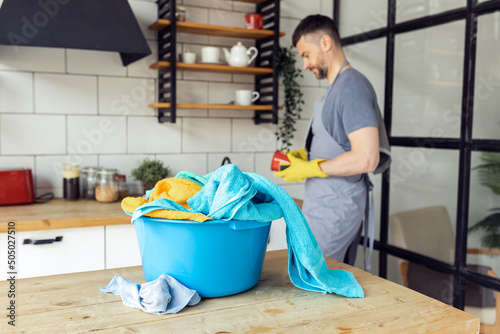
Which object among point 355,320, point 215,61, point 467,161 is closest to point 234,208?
point 355,320

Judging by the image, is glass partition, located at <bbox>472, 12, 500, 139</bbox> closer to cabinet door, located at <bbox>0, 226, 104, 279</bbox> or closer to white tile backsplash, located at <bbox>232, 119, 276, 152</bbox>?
white tile backsplash, located at <bbox>232, 119, 276, 152</bbox>

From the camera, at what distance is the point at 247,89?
2941 mm

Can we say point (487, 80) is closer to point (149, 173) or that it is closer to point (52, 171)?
point (149, 173)

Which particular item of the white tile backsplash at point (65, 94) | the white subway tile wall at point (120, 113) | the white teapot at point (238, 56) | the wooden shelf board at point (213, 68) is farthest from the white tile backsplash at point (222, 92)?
the white tile backsplash at point (65, 94)

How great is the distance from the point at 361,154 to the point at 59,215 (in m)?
1.29

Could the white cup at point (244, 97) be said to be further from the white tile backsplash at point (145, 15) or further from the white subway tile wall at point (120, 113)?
the white tile backsplash at point (145, 15)

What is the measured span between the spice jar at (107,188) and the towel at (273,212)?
1.52 meters

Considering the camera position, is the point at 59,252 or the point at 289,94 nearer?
the point at 59,252

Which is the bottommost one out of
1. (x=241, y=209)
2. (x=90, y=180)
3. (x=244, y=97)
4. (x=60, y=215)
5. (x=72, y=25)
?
(x=60, y=215)

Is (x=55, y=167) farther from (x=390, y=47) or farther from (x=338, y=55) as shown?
(x=390, y=47)

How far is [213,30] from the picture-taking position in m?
2.62

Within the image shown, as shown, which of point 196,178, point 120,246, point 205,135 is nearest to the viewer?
point 196,178

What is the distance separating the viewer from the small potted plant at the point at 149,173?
2477 mm

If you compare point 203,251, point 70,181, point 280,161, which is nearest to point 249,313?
point 203,251
